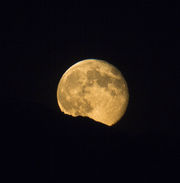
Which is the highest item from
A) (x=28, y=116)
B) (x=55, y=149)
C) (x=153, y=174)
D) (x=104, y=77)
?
(x=104, y=77)

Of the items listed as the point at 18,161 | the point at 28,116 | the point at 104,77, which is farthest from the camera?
the point at 104,77

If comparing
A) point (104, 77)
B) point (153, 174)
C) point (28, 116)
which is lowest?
point (153, 174)

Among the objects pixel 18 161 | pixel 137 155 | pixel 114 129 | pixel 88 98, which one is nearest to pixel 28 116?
pixel 18 161

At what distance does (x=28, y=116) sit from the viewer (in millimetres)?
4410

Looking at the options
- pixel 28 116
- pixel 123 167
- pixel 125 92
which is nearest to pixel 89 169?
pixel 123 167

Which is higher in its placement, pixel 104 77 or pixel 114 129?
pixel 104 77

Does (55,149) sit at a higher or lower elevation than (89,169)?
higher

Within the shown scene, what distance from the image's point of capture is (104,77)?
8.87 meters

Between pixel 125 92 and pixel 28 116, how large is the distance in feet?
20.8

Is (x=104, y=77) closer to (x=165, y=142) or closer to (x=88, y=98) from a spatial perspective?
(x=88, y=98)

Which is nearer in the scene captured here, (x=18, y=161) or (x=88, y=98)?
(x=18, y=161)

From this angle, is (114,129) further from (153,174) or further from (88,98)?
(88,98)

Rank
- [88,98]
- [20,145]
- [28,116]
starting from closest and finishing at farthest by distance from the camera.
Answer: [20,145] → [28,116] → [88,98]

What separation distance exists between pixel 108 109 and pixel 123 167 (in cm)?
453
